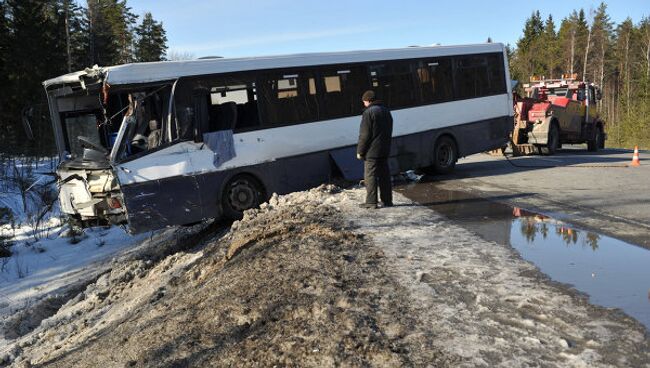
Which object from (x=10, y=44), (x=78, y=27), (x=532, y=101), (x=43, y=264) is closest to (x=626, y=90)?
(x=532, y=101)

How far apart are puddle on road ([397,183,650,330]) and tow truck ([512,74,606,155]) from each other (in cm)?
1070

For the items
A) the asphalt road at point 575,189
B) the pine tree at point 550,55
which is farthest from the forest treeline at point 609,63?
the asphalt road at point 575,189

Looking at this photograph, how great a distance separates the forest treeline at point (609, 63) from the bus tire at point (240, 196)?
165ft

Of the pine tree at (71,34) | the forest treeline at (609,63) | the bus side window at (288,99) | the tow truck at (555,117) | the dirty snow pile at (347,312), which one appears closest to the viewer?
the dirty snow pile at (347,312)

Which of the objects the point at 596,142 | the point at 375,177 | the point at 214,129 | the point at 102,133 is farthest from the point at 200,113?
the point at 596,142

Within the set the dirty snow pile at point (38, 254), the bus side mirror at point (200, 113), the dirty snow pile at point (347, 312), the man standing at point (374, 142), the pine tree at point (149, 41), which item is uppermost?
the pine tree at point (149, 41)

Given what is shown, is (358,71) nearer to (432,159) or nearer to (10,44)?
(432,159)

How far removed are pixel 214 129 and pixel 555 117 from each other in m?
15.2

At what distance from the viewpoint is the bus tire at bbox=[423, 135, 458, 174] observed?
43.2 ft

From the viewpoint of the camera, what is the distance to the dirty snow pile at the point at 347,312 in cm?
361

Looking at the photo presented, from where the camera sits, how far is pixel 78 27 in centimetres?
4338

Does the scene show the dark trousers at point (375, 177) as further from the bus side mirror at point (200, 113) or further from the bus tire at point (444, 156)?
the bus tire at point (444, 156)

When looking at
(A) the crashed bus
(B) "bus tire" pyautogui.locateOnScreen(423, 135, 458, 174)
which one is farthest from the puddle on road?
(B) "bus tire" pyautogui.locateOnScreen(423, 135, 458, 174)

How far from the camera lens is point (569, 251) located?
640cm
